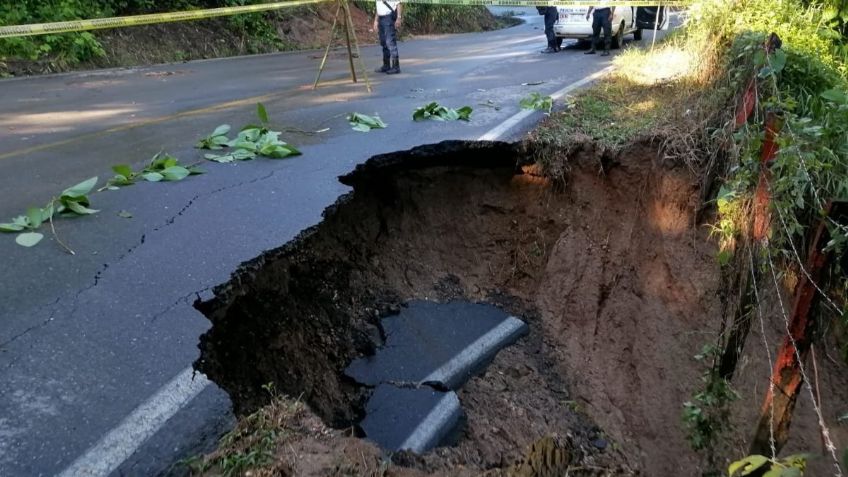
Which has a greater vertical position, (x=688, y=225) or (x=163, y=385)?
(x=163, y=385)

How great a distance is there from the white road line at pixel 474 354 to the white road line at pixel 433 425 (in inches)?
7.0

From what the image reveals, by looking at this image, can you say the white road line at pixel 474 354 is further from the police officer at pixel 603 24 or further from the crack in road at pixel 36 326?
the police officer at pixel 603 24

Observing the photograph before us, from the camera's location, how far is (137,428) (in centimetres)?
266

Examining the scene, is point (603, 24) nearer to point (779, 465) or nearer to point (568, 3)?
point (568, 3)

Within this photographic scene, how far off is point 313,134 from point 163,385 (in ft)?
13.9

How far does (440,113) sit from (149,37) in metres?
9.28

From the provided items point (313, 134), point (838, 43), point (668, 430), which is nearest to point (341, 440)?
point (668, 430)

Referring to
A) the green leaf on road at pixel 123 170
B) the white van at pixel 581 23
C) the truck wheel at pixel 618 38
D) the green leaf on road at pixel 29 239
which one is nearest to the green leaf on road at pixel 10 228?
the green leaf on road at pixel 29 239

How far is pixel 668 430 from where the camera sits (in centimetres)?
480

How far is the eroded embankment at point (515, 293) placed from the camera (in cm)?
405

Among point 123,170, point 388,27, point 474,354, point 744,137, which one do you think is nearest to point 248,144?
point 123,170

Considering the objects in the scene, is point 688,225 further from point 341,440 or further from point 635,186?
point 341,440

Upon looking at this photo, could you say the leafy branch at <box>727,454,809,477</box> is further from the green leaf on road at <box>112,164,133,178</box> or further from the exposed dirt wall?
the green leaf on road at <box>112,164,133,178</box>

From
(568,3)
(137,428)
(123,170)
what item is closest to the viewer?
(137,428)
